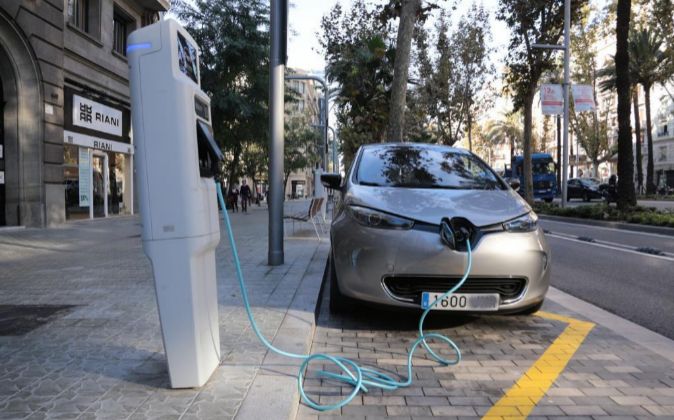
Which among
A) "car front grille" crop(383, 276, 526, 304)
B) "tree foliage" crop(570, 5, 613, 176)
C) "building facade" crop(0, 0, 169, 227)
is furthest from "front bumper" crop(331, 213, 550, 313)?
"tree foliage" crop(570, 5, 613, 176)

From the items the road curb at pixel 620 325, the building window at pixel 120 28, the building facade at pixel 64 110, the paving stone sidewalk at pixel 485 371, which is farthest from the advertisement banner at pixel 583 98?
the building window at pixel 120 28

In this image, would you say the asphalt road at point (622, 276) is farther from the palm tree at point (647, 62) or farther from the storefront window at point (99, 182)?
the palm tree at point (647, 62)

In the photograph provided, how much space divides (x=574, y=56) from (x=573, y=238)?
103 feet

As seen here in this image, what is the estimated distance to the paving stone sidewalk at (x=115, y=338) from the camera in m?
2.56

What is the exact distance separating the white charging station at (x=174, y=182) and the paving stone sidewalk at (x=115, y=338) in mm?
272

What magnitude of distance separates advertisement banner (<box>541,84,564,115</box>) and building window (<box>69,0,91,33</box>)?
53.2 ft

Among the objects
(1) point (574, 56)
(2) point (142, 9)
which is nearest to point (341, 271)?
(2) point (142, 9)

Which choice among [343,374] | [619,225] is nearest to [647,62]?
[619,225]

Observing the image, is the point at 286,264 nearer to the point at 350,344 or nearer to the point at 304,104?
the point at 350,344

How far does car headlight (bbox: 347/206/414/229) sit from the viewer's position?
12.9 feet

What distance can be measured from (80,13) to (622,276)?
1718 cm

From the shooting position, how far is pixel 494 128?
3164 inches

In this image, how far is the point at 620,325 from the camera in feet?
14.9

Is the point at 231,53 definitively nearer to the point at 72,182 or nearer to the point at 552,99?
the point at 72,182
